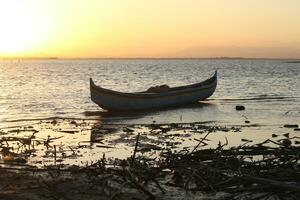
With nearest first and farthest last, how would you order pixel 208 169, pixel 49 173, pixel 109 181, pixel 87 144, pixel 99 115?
pixel 208 169 < pixel 109 181 < pixel 49 173 < pixel 87 144 < pixel 99 115

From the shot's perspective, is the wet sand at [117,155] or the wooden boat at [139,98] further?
the wooden boat at [139,98]

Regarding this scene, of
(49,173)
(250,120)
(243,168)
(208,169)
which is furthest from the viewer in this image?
(250,120)

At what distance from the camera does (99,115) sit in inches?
1060

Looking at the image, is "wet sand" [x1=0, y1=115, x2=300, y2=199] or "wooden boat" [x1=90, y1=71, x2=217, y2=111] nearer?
"wet sand" [x1=0, y1=115, x2=300, y2=199]

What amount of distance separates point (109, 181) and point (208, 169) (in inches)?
91.0

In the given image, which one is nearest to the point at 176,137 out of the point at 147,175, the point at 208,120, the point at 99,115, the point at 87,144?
the point at 87,144

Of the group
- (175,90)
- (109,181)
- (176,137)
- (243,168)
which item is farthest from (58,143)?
(175,90)

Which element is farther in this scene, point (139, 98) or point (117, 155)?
point (139, 98)

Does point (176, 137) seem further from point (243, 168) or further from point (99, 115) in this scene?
point (99, 115)

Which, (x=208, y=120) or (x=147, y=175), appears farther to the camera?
(x=208, y=120)

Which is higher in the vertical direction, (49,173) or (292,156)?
(292,156)

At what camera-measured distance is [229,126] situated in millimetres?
20562

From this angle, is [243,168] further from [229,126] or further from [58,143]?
[229,126]

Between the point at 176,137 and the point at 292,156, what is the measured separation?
8.65 metres
